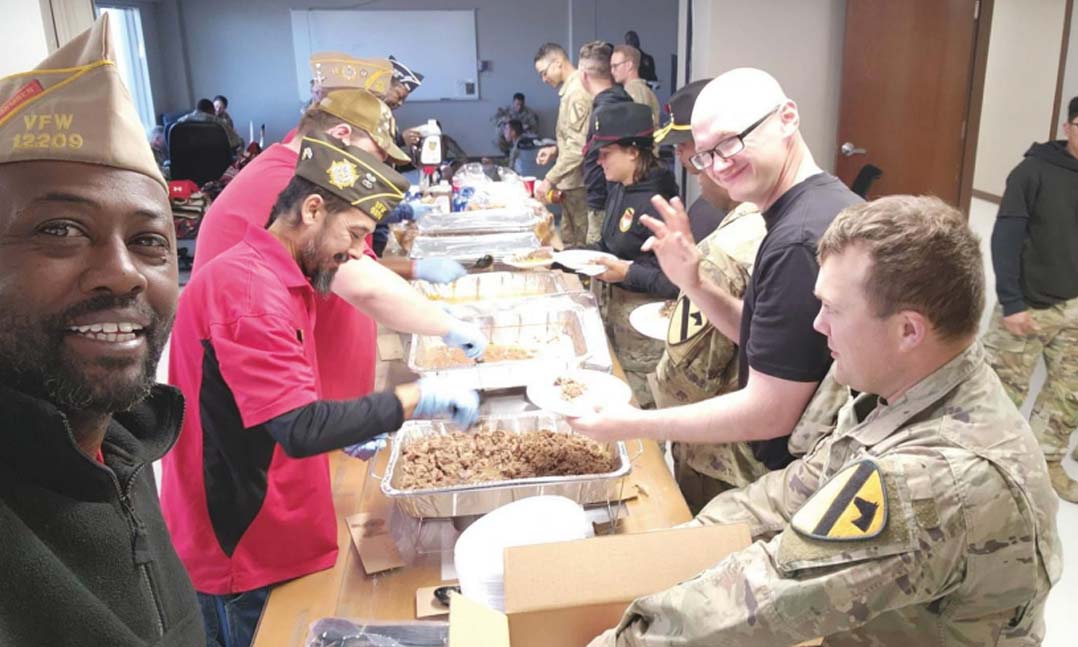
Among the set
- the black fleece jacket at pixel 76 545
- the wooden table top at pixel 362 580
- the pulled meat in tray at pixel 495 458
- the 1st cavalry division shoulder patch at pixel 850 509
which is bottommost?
the wooden table top at pixel 362 580

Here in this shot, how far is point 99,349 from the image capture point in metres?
0.61

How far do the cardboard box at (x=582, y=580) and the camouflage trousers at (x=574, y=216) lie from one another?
3.90 meters

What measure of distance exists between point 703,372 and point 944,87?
9.04ft

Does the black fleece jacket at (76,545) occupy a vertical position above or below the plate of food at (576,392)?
above

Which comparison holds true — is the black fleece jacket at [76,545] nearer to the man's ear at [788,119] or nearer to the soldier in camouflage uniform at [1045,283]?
the man's ear at [788,119]

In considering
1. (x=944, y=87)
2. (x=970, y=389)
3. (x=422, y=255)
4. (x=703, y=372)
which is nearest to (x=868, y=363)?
(x=970, y=389)

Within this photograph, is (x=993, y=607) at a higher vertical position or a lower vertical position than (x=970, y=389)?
lower

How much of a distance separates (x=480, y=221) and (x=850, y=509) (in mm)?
2978

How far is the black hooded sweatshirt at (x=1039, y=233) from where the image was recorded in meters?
2.73

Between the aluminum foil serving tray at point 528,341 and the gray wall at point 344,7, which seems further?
the gray wall at point 344,7

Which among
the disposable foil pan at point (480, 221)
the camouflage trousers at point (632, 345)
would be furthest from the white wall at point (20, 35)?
the camouflage trousers at point (632, 345)

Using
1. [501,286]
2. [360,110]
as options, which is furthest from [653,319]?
[360,110]

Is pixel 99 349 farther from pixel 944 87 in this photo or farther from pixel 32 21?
pixel 944 87

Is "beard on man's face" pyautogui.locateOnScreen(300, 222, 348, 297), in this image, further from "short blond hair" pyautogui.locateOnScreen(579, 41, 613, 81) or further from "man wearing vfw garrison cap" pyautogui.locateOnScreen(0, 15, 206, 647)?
"short blond hair" pyautogui.locateOnScreen(579, 41, 613, 81)
